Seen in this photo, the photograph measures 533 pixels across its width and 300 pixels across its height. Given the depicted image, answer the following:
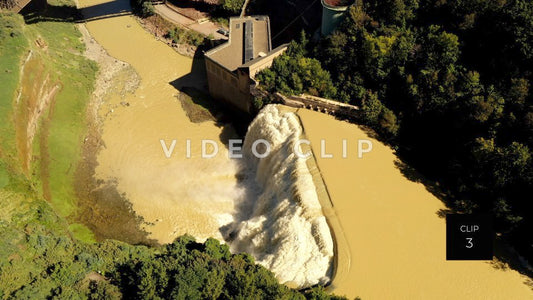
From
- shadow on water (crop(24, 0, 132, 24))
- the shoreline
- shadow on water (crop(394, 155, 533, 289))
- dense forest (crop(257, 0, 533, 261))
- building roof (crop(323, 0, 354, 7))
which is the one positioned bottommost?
shadow on water (crop(394, 155, 533, 289))

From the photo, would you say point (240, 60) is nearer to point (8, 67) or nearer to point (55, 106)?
point (55, 106)

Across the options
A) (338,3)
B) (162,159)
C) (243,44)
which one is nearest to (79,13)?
(243,44)

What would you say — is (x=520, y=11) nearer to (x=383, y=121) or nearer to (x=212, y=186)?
(x=383, y=121)

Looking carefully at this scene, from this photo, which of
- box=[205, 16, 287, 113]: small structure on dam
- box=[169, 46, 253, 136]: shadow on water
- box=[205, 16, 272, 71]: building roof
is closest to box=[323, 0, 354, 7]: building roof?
box=[205, 16, 287, 113]: small structure on dam

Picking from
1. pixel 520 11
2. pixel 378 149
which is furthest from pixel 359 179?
pixel 520 11

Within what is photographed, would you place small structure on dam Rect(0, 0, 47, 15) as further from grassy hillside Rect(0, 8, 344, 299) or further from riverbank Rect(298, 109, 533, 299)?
riverbank Rect(298, 109, 533, 299)

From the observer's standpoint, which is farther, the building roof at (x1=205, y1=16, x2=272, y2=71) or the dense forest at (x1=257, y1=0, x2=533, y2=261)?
the building roof at (x1=205, y1=16, x2=272, y2=71)
